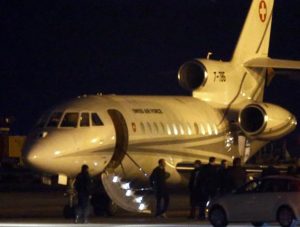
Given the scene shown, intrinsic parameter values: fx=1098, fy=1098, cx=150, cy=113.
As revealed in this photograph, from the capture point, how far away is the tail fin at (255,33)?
39.9 metres

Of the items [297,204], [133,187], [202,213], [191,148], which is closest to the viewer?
[297,204]

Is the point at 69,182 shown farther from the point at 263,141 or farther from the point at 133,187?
the point at 263,141

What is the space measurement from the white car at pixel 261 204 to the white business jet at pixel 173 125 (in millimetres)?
4921

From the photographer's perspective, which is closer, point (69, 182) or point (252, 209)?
point (252, 209)

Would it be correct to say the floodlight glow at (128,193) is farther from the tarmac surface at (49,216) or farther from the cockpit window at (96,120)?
the cockpit window at (96,120)

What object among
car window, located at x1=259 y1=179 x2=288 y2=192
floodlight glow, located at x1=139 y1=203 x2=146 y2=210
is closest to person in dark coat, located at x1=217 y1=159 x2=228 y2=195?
floodlight glow, located at x1=139 y1=203 x2=146 y2=210

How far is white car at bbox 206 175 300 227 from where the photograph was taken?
82.7 ft

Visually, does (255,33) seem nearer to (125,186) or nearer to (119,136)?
(119,136)

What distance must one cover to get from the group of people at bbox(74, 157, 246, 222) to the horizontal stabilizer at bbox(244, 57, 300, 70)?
7.62 meters

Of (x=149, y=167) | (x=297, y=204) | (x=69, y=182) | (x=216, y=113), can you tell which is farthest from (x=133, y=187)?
(x=297, y=204)

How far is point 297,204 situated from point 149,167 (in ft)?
30.6

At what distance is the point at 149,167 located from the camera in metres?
33.7

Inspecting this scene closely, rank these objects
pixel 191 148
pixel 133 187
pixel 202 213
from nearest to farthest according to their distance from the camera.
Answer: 1. pixel 202 213
2. pixel 133 187
3. pixel 191 148

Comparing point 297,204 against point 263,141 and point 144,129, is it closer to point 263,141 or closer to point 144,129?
point 144,129
